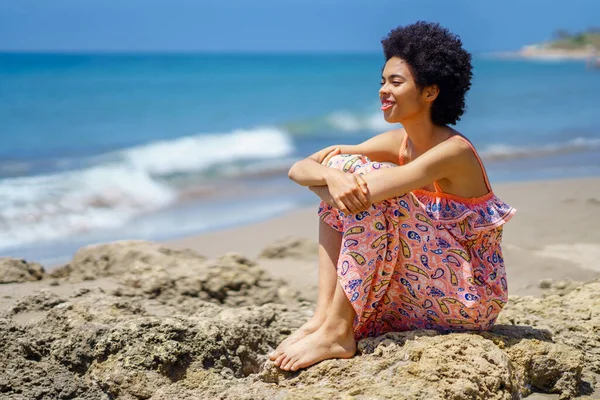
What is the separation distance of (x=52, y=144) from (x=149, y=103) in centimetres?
807

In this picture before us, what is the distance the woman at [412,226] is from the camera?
2.96 m

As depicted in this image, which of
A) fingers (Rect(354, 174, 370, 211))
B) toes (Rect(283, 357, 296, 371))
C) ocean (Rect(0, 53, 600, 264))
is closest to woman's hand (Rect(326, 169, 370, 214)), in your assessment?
fingers (Rect(354, 174, 370, 211))

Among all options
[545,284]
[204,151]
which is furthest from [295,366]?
[204,151]

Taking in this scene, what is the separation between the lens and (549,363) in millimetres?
2998

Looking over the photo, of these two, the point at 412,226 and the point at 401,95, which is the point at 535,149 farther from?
the point at 412,226

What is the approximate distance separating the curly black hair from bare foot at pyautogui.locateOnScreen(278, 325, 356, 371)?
966 millimetres

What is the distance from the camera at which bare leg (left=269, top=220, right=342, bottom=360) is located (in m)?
3.08

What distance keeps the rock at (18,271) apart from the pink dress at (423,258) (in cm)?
224

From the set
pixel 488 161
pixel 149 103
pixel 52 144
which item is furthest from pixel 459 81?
pixel 149 103

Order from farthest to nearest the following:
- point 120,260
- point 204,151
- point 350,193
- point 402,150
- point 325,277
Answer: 1. point 204,151
2. point 120,260
3. point 402,150
4. point 325,277
5. point 350,193

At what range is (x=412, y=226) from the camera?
296cm

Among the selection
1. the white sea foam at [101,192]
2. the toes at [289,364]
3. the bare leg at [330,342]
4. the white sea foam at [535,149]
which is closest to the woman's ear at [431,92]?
the bare leg at [330,342]

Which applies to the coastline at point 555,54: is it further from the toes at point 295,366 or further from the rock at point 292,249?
the toes at point 295,366

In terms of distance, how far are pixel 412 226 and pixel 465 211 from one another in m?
0.26
